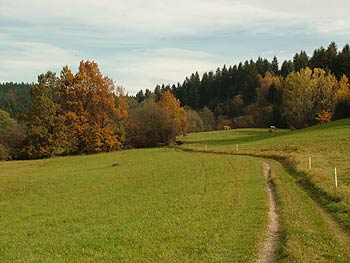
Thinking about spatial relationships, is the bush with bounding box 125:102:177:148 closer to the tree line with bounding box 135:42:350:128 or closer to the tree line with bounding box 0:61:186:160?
the tree line with bounding box 0:61:186:160

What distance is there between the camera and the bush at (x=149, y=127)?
294 ft

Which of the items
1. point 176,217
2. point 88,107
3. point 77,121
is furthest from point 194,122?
point 176,217

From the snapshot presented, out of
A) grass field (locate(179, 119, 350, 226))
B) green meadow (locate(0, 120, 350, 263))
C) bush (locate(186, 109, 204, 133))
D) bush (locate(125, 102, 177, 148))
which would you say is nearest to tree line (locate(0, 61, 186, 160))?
bush (locate(125, 102, 177, 148))

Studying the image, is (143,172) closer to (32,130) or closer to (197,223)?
(197,223)

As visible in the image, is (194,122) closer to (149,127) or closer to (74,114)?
(149,127)

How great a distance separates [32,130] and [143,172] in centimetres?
3697

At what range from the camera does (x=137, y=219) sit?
19625mm

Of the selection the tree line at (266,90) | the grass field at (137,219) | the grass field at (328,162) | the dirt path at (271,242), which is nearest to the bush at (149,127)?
the grass field at (328,162)

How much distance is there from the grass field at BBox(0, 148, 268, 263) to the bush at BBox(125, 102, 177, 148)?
5320 centimetres

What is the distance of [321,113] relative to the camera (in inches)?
3812

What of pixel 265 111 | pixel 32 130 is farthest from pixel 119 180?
pixel 265 111

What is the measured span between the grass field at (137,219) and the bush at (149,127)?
53.2 metres

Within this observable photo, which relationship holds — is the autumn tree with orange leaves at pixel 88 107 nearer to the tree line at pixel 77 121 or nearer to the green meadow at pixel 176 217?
the tree line at pixel 77 121

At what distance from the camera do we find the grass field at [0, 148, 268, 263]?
Result: 14.3 metres
